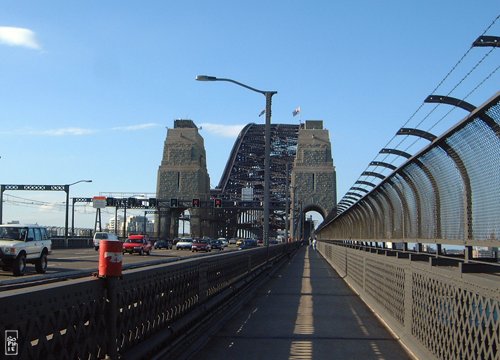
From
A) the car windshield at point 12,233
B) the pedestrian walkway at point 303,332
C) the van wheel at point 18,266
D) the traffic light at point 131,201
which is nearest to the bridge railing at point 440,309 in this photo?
the pedestrian walkway at point 303,332

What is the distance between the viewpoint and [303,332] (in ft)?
36.7

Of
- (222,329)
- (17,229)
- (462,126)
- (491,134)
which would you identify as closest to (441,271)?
(491,134)

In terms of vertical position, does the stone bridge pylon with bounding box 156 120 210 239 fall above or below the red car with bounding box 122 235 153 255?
above

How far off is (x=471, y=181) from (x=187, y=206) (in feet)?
373

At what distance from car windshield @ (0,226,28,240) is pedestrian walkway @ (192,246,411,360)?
439 inches

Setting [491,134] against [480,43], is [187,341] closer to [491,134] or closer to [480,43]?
[491,134]

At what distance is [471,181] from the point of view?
986cm

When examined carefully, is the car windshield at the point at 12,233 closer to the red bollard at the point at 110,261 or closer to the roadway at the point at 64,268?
the roadway at the point at 64,268

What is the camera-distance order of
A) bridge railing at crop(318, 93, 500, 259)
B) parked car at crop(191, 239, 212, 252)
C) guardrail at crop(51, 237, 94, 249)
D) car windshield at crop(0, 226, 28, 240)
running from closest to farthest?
bridge railing at crop(318, 93, 500, 259)
car windshield at crop(0, 226, 28, 240)
guardrail at crop(51, 237, 94, 249)
parked car at crop(191, 239, 212, 252)

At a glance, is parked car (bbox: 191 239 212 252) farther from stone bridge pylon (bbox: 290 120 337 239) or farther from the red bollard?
stone bridge pylon (bbox: 290 120 337 239)

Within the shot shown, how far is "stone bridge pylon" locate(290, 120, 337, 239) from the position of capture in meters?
142

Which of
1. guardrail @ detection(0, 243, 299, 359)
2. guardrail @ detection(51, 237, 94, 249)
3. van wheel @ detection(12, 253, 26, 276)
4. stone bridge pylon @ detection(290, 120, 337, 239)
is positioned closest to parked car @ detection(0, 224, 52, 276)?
van wheel @ detection(12, 253, 26, 276)

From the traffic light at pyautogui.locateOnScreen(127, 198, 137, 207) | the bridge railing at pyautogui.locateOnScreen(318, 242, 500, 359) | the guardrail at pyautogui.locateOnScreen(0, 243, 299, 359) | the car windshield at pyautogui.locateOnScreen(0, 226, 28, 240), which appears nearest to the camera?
the guardrail at pyautogui.locateOnScreen(0, 243, 299, 359)

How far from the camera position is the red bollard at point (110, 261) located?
6.73m
